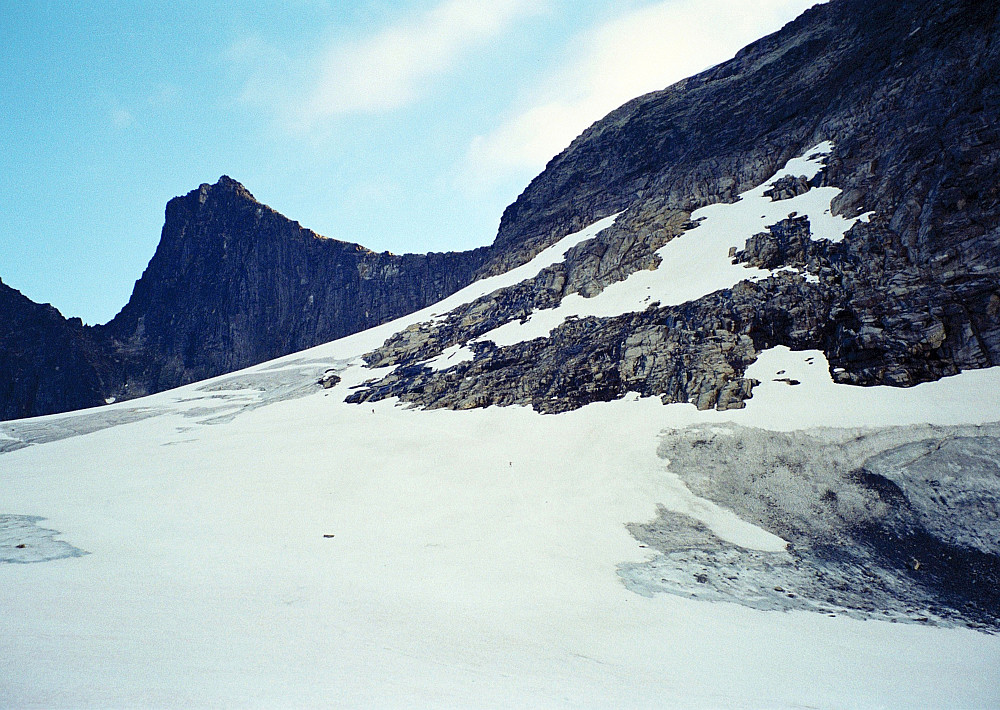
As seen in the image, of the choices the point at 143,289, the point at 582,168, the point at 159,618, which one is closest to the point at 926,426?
the point at 159,618

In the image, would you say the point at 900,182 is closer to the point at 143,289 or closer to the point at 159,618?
the point at 159,618

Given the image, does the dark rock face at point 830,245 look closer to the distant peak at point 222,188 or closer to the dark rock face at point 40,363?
the dark rock face at point 40,363

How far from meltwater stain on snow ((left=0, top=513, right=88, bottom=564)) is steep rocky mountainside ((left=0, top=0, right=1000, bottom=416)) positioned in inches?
822

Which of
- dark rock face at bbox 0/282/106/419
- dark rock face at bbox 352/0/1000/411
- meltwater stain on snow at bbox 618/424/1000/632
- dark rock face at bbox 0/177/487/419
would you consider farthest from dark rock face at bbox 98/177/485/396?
meltwater stain on snow at bbox 618/424/1000/632

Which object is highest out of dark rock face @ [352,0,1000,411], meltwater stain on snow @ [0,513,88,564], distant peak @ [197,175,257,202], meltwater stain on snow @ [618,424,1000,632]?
distant peak @ [197,175,257,202]

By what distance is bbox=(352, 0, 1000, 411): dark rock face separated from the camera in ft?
72.2

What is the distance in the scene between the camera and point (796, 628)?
428 inches

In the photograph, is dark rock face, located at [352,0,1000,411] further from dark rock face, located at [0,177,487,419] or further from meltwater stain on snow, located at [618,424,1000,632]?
dark rock face, located at [0,177,487,419]

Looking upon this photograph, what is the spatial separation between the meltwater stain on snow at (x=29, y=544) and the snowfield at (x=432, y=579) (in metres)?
0.14

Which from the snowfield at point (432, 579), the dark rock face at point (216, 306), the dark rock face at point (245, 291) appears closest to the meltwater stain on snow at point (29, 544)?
the snowfield at point (432, 579)

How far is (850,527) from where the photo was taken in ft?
50.9

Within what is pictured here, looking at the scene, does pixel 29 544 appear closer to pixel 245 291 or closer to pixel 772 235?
pixel 772 235

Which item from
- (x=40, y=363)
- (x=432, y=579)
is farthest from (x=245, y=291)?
(x=432, y=579)

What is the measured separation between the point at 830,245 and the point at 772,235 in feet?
14.3
